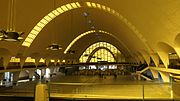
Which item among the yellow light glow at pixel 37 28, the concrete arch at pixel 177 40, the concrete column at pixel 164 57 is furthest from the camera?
the yellow light glow at pixel 37 28

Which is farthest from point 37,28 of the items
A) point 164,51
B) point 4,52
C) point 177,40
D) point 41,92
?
point 41,92

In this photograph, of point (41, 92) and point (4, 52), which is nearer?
point (41, 92)

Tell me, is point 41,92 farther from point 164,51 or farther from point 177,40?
point 164,51

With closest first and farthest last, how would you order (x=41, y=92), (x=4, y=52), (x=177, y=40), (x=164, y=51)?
(x=41, y=92)
(x=177, y=40)
(x=164, y=51)
(x=4, y=52)

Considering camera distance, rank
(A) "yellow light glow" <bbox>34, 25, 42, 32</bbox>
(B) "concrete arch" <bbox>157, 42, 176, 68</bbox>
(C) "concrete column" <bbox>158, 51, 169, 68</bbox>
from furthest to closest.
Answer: (A) "yellow light glow" <bbox>34, 25, 42, 32</bbox> < (C) "concrete column" <bbox>158, 51, 169, 68</bbox> < (B) "concrete arch" <bbox>157, 42, 176, 68</bbox>

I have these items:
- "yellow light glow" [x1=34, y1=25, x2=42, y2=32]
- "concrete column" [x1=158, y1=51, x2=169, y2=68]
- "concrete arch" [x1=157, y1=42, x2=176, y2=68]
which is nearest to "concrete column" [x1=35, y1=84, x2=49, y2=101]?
"concrete arch" [x1=157, y1=42, x2=176, y2=68]

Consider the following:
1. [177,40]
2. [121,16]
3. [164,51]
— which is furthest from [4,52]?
[177,40]

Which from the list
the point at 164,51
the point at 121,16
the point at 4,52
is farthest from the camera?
the point at 4,52

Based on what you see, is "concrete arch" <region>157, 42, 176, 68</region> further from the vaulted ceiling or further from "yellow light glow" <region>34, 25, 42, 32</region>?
"yellow light glow" <region>34, 25, 42, 32</region>

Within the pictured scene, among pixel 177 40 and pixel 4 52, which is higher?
Answer: pixel 177 40

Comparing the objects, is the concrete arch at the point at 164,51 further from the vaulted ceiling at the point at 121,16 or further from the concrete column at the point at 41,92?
the concrete column at the point at 41,92

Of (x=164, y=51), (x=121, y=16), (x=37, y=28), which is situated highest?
(x=121, y=16)

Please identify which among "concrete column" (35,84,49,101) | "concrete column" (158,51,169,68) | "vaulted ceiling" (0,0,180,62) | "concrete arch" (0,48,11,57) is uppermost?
"vaulted ceiling" (0,0,180,62)

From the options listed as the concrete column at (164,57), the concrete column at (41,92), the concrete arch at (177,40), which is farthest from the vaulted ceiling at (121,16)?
the concrete column at (41,92)
